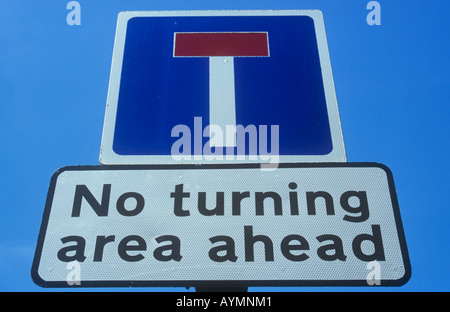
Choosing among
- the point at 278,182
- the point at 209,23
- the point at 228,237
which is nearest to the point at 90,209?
the point at 228,237

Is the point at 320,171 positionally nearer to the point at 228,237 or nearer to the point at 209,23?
the point at 228,237

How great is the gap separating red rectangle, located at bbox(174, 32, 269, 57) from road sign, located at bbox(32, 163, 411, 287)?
0.49m

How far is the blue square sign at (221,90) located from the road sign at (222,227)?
3.7 inches

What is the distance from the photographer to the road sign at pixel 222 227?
88 centimetres

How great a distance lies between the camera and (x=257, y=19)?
1479 millimetres

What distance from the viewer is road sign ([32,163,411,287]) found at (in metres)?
0.88

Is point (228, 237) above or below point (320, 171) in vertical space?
below

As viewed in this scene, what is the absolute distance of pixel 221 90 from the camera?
1239mm

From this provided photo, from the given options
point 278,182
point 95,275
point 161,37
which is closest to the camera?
point 95,275

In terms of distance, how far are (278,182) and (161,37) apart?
0.74 metres

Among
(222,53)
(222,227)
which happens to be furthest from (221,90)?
(222,227)
